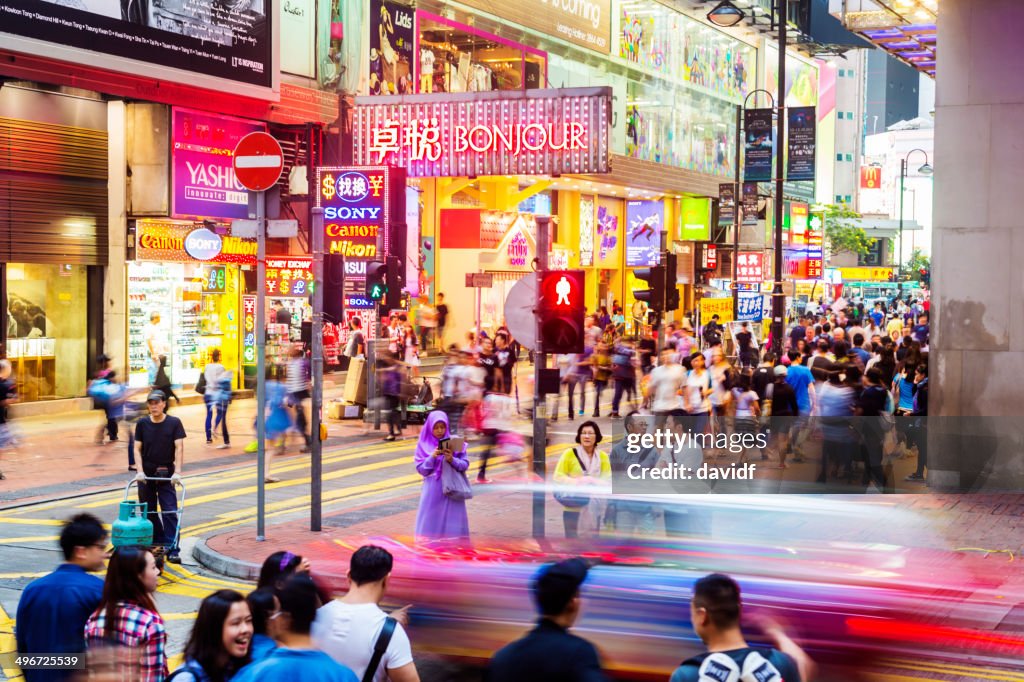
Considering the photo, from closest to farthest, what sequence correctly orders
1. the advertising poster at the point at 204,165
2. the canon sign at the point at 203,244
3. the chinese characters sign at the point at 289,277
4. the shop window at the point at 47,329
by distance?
the shop window at the point at 47,329 → the advertising poster at the point at 204,165 → the canon sign at the point at 203,244 → the chinese characters sign at the point at 289,277

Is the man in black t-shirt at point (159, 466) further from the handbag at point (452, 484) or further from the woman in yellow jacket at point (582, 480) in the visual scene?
the woman in yellow jacket at point (582, 480)

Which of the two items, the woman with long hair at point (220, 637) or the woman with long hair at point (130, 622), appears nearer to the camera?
Answer: the woman with long hair at point (220, 637)

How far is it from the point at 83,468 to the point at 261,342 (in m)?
6.75

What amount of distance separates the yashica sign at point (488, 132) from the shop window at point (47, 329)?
8.07 m

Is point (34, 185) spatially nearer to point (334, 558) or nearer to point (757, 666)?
point (334, 558)

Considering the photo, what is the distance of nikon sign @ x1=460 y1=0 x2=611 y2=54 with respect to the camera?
39.2 metres

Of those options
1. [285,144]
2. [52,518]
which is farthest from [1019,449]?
[285,144]

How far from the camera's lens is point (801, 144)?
36.9 m

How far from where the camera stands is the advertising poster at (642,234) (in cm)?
5275

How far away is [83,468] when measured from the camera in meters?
18.2

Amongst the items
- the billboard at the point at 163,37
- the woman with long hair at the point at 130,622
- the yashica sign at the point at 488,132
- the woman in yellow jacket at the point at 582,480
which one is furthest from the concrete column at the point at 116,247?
the woman with long hair at the point at 130,622

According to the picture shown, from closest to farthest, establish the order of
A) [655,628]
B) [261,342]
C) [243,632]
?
1. [243,632]
2. [655,628]
3. [261,342]

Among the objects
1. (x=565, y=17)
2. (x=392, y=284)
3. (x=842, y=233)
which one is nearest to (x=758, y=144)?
(x=565, y=17)

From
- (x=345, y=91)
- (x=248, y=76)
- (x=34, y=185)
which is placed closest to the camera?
(x=34, y=185)
